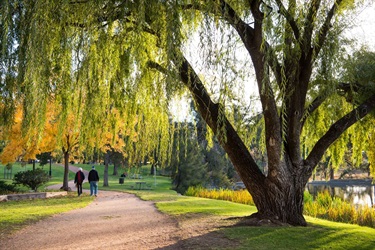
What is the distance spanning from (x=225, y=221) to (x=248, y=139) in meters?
2.06

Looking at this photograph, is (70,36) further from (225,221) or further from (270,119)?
(225,221)

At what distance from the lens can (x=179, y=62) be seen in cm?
624

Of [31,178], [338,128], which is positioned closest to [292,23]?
[338,128]

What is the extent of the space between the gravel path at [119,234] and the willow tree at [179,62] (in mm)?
1744

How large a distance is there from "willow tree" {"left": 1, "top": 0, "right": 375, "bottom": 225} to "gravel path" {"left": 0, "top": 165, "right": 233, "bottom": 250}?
5.72ft

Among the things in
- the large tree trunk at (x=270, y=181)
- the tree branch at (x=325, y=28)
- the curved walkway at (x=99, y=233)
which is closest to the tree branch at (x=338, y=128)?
the large tree trunk at (x=270, y=181)

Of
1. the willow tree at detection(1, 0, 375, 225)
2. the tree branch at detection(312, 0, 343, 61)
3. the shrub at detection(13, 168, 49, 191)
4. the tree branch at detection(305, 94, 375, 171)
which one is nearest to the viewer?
the willow tree at detection(1, 0, 375, 225)

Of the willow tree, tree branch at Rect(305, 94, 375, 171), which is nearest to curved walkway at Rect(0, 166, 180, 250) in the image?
the willow tree

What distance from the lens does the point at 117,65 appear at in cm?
759

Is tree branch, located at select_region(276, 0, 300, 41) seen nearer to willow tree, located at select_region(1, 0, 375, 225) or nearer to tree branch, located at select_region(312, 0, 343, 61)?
willow tree, located at select_region(1, 0, 375, 225)

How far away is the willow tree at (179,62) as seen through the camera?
251 inches

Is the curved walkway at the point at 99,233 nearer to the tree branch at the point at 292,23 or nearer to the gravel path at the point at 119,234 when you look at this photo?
the gravel path at the point at 119,234

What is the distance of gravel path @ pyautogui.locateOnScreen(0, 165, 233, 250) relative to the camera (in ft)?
24.1

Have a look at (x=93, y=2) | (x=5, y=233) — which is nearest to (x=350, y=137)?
(x=93, y=2)
